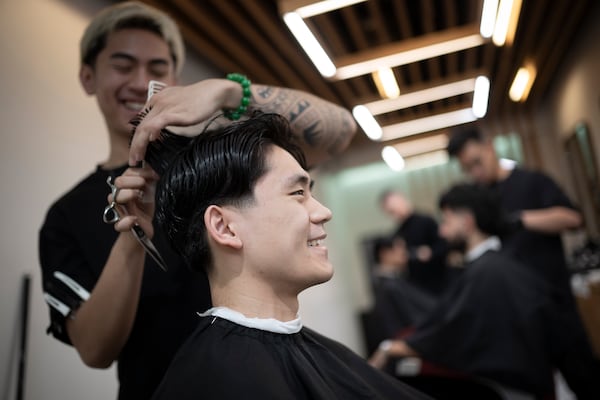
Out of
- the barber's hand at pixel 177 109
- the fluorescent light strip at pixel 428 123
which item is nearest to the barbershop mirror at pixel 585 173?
the fluorescent light strip at pixel 428 123

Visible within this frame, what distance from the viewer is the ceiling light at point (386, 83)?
4199 mm

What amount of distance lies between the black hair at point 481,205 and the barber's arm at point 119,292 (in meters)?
1.92

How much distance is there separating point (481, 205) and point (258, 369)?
6.66ft

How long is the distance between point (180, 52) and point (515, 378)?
1823mm

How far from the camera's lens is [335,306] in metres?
6.57

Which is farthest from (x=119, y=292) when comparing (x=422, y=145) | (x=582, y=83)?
(x=422, y=145)

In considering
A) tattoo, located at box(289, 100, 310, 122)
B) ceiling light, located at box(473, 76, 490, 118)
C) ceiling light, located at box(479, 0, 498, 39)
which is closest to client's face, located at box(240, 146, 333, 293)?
tattoo, located at box(289, 100, 310, 122)

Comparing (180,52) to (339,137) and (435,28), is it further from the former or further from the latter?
(435,28)

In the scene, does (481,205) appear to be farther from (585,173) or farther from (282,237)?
(585,173)

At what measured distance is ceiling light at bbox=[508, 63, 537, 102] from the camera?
16.8 feet

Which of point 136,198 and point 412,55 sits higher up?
point 412,55

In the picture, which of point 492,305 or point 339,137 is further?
point 492,305

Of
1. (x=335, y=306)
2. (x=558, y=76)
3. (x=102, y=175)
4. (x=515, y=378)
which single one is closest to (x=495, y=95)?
(x=558, y=76)

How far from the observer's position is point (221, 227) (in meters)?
1.12
